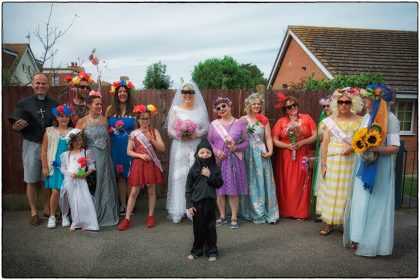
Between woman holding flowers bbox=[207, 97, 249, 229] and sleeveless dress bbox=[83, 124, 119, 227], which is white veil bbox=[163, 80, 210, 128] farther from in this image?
sleeveless dress bbox=[83, 124, 119, 227]

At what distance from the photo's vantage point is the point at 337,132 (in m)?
4.85

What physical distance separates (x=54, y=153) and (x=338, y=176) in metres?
4.15

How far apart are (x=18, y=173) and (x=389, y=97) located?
6.23m

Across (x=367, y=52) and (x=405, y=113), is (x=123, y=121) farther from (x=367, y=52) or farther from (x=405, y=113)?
(x=367, y=52)

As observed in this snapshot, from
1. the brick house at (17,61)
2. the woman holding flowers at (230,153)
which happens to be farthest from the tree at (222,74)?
the woman holding flowers at (230,153)

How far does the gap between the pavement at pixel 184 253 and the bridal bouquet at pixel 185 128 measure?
1425 mm

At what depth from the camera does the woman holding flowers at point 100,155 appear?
5.30 metres

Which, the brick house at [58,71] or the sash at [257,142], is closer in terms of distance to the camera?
the sash at [257,142]

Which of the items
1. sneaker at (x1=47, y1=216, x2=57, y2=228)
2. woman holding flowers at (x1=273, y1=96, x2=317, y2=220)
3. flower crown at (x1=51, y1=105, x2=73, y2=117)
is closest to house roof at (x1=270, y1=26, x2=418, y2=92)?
woman holding flowers at (x1=273, y1=96, x2=317, y2=220)

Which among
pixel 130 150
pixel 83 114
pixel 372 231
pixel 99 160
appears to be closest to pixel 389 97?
pixel 372 231

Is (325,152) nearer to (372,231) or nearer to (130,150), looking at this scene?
(372,231)

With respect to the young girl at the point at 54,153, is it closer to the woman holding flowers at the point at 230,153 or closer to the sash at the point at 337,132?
the woman holding flowers at the point at 230,153

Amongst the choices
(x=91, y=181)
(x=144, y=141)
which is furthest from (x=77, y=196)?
(x=144, y=141)

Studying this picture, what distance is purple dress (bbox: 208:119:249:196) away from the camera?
210 inches
